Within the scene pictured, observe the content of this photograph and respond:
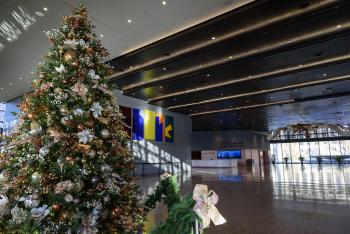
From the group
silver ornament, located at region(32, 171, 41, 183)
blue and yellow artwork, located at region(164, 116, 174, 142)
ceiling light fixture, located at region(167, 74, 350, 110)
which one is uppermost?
ceiling light fixture, located at region(167, 74, 350, 110)

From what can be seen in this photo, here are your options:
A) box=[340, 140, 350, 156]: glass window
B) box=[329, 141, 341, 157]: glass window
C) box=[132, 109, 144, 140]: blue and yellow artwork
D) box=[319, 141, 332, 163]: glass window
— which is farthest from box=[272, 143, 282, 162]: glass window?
box=[132, 109, 144, 140]: blue and yellow artwork

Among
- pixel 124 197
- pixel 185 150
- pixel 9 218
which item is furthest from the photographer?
pixel 185 150

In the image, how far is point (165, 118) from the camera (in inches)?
623

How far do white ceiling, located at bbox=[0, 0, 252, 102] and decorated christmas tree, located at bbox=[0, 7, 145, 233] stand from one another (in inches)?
153

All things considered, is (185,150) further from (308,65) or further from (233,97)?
(308,65)

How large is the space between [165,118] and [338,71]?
998 centimetres

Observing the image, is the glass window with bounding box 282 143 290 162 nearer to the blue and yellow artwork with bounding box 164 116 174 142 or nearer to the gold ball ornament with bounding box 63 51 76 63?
the blue and yellow artwork with bounding box 164 116 174 142

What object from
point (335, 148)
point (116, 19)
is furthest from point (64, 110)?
point (335, 148)

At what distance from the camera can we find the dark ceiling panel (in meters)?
6.39

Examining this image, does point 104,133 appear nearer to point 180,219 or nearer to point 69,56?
point 69,56

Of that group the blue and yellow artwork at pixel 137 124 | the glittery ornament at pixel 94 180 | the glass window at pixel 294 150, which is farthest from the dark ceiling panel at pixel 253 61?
the glass window at pixel 294 150

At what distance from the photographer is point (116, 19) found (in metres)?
6.13

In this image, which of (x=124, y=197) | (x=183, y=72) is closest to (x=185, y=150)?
(x=183, y=72)

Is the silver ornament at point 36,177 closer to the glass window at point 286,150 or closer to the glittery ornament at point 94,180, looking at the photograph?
the glittery ornament at point 94,180
